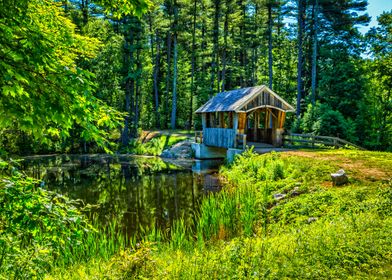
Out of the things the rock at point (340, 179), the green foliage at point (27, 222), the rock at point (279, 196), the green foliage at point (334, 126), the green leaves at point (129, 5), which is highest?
the green leaves at point (129, 5)

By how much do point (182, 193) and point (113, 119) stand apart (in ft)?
36.7

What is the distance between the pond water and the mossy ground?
1.79 meters

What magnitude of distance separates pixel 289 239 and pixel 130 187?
37.7 feet

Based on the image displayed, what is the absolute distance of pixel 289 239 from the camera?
21.2ft

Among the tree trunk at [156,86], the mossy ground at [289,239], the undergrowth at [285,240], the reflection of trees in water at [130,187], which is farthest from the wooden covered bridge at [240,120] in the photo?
the tree trunk at [156,86]

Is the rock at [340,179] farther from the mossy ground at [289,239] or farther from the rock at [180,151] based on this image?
the rock at [180,151]

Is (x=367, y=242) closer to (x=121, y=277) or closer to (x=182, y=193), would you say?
(x=121, y=277)

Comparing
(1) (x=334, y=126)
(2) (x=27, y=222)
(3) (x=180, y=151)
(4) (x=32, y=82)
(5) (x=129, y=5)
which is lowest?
(3) (x=180, y=151)

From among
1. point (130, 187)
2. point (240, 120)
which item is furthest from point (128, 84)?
point (130, 187)

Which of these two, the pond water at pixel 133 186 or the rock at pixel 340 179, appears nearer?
the rock at pixel 340 179

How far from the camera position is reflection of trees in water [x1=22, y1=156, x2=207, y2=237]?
11438mm

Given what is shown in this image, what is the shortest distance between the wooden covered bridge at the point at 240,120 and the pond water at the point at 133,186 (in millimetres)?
1966

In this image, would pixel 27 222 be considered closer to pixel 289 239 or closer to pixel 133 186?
pixel 289 239

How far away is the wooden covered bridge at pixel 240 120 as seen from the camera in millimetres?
21422
